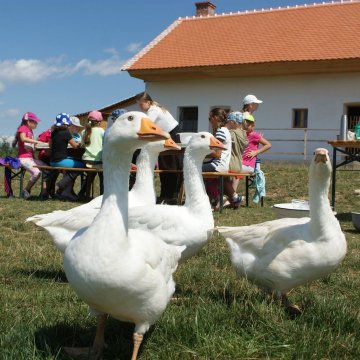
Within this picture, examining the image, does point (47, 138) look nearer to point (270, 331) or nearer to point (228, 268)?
point (228, 268)

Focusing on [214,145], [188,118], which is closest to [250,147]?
[214,145]

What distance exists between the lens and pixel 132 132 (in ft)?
8.46

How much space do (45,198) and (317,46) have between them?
14.3 meters

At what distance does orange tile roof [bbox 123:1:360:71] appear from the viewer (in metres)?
21.1

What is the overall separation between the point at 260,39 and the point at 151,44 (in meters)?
5.48

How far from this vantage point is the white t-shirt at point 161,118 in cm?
775

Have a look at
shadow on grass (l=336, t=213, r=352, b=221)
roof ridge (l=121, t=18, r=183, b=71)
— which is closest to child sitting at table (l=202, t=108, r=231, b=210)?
shadow on grass (l=336, t=213, r=352, b=221)

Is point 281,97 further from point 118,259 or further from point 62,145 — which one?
point 118,259

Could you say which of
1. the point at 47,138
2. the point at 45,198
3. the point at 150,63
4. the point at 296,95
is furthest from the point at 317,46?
the point at 45,198

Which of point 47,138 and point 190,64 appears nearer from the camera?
point 47,138

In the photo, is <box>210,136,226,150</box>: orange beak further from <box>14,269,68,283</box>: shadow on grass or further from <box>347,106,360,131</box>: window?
<box>347,106,360,131</box>: window

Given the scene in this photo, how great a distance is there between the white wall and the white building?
39 millimetres

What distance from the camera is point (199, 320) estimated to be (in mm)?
3047

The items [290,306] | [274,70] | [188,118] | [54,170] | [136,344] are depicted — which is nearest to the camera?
[136,344]
